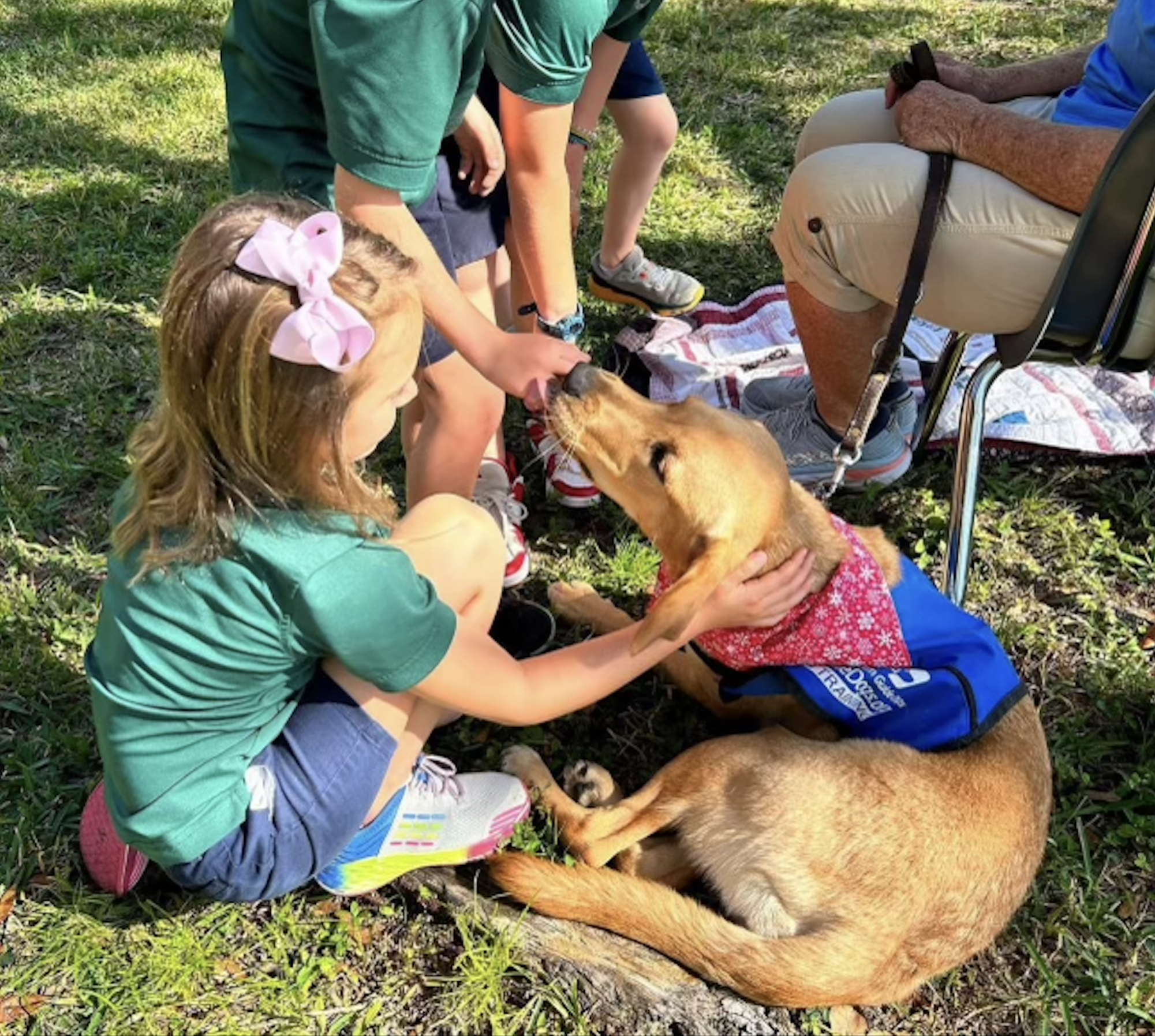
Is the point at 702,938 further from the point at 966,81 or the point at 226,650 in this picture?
the point at 966,81

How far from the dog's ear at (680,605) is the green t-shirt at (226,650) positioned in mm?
429

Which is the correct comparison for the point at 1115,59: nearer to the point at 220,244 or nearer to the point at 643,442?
the point at 643,442

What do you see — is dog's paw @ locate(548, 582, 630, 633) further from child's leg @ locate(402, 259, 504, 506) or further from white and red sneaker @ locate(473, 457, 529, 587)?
child's leg @ locate(402, 259, 504, 506)

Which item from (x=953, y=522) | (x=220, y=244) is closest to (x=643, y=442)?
(x=953, y=522)

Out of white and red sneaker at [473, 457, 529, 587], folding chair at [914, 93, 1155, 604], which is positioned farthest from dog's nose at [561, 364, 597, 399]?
folding chair at [914, 93, 1155, 604]

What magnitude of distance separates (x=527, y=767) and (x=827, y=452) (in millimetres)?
1558

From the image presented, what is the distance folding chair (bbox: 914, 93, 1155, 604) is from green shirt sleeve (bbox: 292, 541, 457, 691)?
67.1 inches

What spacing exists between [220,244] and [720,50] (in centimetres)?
523

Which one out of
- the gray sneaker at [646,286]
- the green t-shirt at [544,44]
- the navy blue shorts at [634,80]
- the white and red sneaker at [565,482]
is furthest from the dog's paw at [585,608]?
the navy blue shorts at [634,80]

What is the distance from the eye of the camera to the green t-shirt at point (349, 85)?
1.96 metres

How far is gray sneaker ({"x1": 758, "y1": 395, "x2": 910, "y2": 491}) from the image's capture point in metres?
3.51

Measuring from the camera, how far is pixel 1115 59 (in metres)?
2.94

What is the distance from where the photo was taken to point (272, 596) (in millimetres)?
1858

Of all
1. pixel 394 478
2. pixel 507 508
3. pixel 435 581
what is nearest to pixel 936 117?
pixel 507 508
